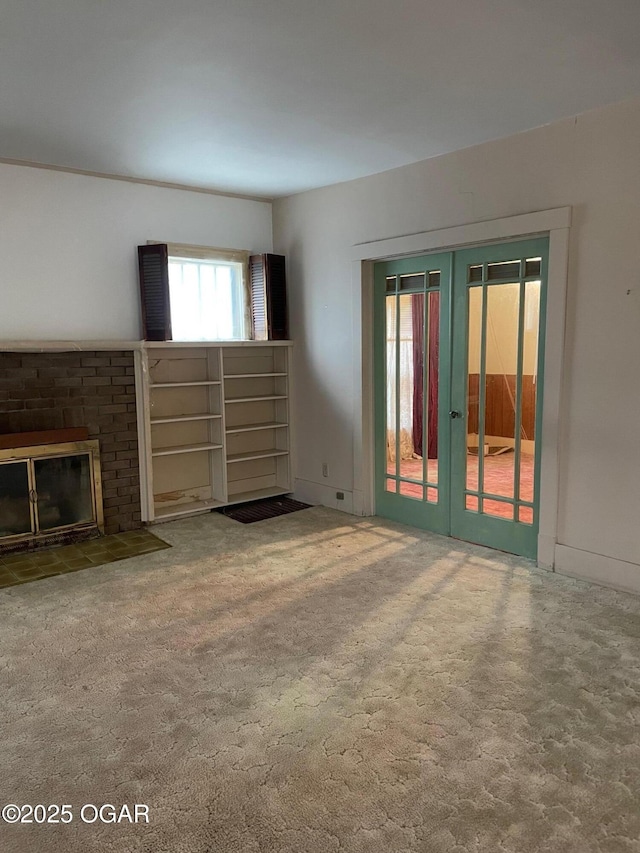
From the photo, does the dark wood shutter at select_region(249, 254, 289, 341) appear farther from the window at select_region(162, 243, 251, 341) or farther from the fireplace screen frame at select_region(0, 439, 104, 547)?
the fireplace screen frame at select_region(0, 439, 104, 547)

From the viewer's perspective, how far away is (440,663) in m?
2.80

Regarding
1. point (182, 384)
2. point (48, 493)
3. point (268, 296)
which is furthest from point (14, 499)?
point (268, 296)

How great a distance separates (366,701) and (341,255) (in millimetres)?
3613

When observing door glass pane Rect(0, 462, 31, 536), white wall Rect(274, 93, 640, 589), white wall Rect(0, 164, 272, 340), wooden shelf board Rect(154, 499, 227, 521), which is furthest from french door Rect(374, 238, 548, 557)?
door glass pane Rect(0, 462, 31, 536)

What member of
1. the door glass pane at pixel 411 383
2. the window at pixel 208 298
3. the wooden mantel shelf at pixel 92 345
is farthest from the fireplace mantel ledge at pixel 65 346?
the door glass pane at pixel 411 383

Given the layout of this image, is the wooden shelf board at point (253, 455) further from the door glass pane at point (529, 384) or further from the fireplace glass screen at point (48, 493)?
the door glass pane at point (529, 384)

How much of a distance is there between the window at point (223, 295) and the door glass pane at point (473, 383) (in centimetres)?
194

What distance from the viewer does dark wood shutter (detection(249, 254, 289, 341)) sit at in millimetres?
5441

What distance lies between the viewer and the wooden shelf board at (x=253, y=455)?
548 centimetres

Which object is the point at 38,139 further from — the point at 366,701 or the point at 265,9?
the point at 366,701

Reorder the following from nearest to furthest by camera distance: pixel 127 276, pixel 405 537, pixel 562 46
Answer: pixel 562 46
pixel 405 537
pixel 127 276

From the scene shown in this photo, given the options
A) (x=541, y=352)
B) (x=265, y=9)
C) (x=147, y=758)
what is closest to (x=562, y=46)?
Answer: (x=265, y=9)

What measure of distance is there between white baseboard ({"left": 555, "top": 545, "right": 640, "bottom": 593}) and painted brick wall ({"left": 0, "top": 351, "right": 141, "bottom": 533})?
320 centimetres

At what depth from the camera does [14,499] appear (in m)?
4.36
